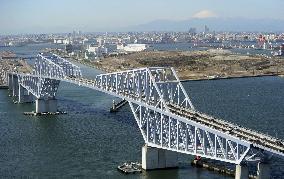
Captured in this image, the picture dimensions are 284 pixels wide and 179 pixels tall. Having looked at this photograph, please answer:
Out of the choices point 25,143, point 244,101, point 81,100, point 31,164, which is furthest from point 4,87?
point 31,164

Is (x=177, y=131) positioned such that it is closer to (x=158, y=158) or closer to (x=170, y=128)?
(x=170, y=128)

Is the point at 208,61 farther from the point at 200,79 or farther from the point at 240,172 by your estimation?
the point at 240,172

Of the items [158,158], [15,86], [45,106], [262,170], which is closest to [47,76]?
[45,106]

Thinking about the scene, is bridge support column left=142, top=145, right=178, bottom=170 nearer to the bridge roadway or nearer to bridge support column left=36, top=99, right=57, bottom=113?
the bridge roadway

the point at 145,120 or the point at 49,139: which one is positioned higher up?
the point at 145,120

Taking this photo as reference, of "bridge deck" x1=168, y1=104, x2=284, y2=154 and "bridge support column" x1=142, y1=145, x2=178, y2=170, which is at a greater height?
"bridge deck" x1=168, y1=104, x2=284, y2=154

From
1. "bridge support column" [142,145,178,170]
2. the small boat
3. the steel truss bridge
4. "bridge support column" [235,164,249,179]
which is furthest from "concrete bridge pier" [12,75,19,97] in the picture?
"bridge support column" [235,164,249,179]
